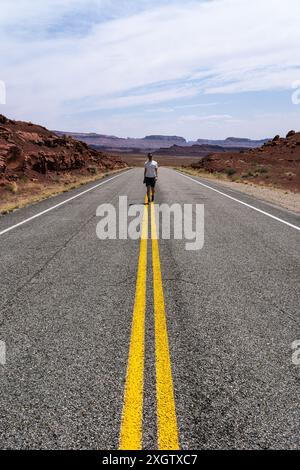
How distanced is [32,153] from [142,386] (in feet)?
104

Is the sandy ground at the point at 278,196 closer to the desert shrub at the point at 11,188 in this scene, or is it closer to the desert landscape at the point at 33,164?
the desert landscape at the point at 33,164

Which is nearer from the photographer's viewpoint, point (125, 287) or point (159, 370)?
point (159, 370)

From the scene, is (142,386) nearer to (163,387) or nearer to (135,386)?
(135,386)

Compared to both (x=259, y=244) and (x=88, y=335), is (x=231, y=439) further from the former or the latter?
(x=259, y=244)

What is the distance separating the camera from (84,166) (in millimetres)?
47938

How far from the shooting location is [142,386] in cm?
304

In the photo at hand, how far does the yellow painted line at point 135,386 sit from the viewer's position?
2.50m

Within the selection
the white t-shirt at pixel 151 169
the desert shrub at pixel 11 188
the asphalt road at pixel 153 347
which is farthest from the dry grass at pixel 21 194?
the asphalt road at pixel 153 347

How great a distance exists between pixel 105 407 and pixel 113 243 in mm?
5601

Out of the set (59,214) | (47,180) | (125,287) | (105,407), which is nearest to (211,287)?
(125,287)

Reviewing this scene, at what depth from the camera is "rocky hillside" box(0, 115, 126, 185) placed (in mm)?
28078

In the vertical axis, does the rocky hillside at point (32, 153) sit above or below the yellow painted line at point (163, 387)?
above

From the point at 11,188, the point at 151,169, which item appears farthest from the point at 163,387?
the point at 11,188

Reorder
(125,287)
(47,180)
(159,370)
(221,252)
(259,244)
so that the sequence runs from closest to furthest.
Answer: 1. (159,370)
2. (125,287)
3. (221,252)
4. (259,244)
5. (47,180)
